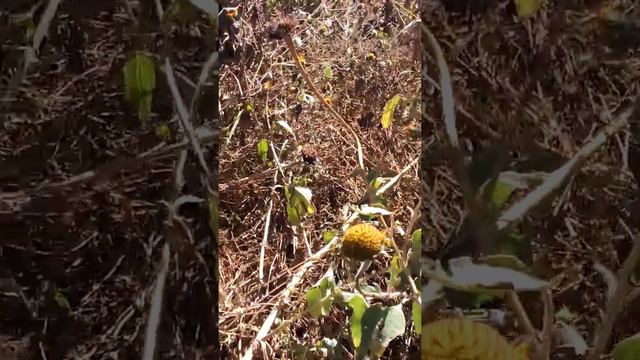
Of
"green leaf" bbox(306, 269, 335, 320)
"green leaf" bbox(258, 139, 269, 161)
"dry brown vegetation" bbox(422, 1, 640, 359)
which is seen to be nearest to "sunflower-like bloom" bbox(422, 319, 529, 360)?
"dry brown vegetation" bbox(422, 1, 640, 359)

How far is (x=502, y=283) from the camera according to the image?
0.92 meters

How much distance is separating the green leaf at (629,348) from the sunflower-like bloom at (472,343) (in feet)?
0.35

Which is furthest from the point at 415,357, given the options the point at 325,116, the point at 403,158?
the point at 325,116

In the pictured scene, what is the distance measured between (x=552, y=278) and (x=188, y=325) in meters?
0.42

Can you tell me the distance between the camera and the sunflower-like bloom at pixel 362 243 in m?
1.31

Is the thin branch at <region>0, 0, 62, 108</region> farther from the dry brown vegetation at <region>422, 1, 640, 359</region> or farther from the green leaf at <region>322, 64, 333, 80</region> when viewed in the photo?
the green leaf at <region>322, 64, 333, 80</region>

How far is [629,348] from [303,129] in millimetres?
1399

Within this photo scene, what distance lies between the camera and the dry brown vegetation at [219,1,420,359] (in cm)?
201

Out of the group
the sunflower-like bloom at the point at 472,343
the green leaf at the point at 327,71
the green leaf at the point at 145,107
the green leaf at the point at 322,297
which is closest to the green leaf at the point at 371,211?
the green leaf at the point at 322,297

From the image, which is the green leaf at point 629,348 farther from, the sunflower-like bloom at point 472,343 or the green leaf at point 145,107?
the green leaf at point 145,107

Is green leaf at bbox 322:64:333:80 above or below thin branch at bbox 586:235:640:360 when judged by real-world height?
above

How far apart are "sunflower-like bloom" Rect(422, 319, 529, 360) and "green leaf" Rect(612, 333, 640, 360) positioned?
4.2 inches

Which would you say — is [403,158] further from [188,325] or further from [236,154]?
[188,325]

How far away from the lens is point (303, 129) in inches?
87.0
